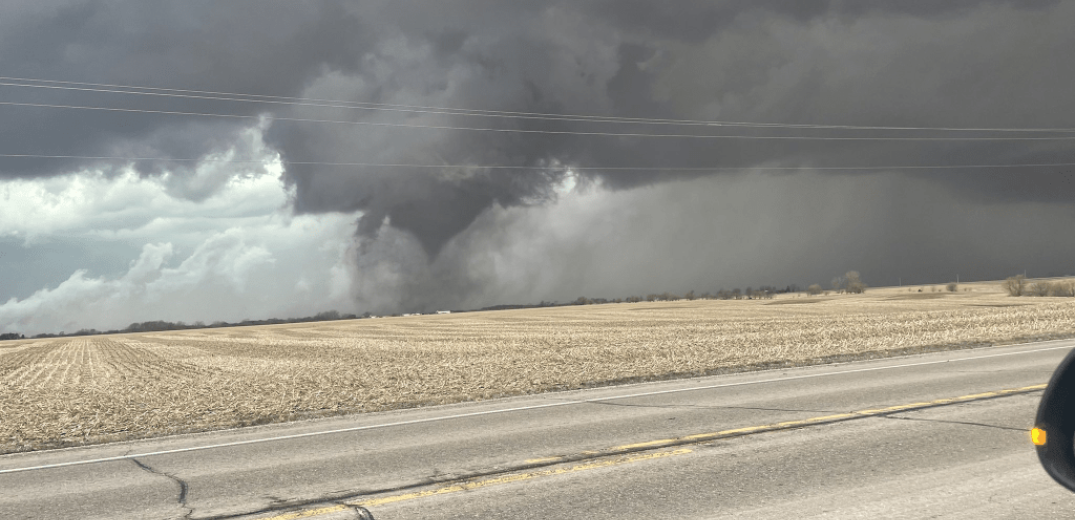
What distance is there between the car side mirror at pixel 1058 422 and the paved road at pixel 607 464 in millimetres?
2874

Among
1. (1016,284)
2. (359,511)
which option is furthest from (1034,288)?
(359,511)

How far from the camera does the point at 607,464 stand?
7508 millimetres

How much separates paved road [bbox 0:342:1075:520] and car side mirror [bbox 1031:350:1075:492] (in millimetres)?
2874

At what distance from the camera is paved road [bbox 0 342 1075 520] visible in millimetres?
6082

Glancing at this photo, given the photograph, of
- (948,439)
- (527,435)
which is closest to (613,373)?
(527,435)

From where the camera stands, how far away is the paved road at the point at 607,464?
6.08 meters

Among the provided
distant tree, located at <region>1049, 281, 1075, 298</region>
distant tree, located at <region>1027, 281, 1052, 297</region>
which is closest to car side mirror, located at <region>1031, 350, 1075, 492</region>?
distant tree, located at <region>1049, 281, 1075, 298</region>

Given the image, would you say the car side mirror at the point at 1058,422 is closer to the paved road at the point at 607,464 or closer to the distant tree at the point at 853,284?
the paved road at the point at 607,464

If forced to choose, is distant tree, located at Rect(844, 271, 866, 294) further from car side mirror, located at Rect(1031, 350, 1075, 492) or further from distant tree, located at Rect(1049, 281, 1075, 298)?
car side mirror, located at Rect(1031, 350, 1075, 492)

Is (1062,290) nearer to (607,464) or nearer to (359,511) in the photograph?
(607,464)

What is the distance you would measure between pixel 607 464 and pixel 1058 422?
493 cm

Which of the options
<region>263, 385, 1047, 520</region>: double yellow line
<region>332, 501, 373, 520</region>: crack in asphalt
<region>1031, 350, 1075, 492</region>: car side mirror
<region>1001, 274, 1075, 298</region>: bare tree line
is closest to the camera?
<region>1031, 350, 1075, 492</region>: car side mirror

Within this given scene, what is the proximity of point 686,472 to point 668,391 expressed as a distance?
6.81 m

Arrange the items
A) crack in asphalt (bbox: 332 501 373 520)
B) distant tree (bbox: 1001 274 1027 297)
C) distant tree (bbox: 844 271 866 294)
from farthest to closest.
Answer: distant tree (bbox: 844 271 866 294), distant tree (bbox: 1001 274 1027 297), crack in asphalt (bbox: 332 501 373 520)
